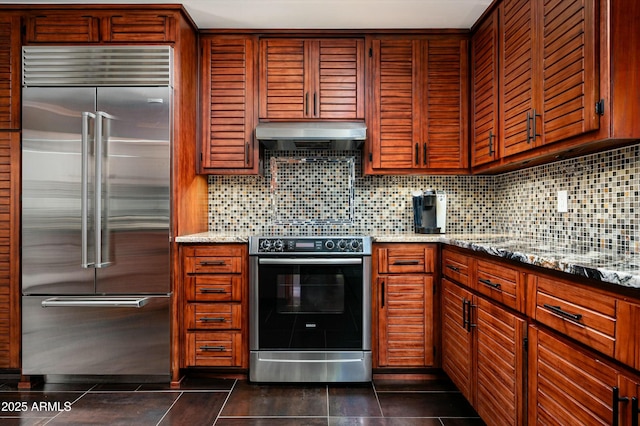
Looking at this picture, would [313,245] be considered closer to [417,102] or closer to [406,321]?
[406,321]

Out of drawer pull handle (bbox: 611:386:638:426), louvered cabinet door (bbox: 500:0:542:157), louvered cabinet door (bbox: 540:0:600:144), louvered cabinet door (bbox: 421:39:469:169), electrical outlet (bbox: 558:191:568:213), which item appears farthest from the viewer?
louvered cabinet door (bbox: 421:39:469:169)

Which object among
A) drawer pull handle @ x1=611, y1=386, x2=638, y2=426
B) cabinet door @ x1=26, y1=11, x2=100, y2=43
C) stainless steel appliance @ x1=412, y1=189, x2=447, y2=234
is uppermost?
cabinet door @ x1=26, y1=11, x2=100, y2=43

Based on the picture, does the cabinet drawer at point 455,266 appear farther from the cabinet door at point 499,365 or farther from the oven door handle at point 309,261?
the oven door handle at point 309,261

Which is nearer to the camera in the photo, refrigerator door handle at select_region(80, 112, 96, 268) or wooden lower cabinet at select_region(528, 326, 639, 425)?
wooden lower cabinet at select_region(528, 326, 639, 425)

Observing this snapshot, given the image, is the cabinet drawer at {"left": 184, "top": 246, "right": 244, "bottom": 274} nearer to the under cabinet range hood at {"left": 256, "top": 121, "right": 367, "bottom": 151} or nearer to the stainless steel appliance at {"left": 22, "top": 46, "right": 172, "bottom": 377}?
the stainless steel appliance at {"left": 22, "top": 46, "right": 172, "bottom": 377}

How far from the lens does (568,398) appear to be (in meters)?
1.33

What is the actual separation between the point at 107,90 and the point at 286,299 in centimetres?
176

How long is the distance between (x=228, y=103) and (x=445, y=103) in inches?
63.0

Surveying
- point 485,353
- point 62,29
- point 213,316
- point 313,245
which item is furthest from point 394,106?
point 62,29

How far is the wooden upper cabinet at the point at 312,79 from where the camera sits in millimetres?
2984

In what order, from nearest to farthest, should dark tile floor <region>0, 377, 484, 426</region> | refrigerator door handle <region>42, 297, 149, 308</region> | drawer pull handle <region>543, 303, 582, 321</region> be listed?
drawer pull handle <region>543, 303, 582, 321</region> → dark tile floor <region>0, 377, 484, 426</region> → refrigerator door handle <region>42, 297, 149, 308</region>

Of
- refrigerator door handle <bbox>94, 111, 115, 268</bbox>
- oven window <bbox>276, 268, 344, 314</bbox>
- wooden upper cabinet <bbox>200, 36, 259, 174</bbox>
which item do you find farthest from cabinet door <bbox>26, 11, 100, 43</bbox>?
oven window <bbox>276, 268, 344, 314</bbox>

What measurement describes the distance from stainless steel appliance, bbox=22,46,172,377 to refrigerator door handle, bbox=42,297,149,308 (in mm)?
14

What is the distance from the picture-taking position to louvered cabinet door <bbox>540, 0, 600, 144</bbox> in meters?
1.58
